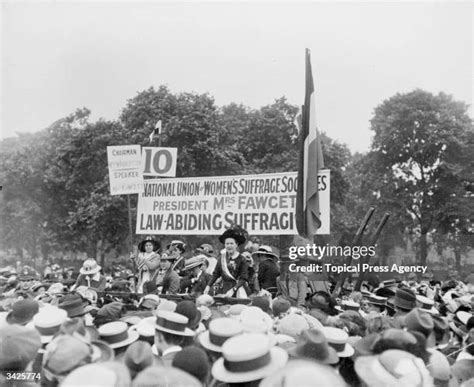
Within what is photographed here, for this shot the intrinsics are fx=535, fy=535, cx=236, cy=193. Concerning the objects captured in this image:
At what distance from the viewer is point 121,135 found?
805 inches

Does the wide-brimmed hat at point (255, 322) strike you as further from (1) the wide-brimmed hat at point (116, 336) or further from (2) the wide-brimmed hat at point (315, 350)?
(1) the wide-brimmed hat at point (116, 336)

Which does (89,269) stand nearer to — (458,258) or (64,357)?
(64,357)

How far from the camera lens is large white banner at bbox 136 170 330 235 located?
1001 cm

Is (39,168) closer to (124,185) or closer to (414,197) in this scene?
(124,185)

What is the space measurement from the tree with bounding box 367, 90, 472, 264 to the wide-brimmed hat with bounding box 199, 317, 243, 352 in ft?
69.9

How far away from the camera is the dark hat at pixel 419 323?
2270mm

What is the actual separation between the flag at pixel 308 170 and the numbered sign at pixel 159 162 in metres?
4.10

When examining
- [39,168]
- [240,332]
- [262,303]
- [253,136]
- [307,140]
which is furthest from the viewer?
[253,136]

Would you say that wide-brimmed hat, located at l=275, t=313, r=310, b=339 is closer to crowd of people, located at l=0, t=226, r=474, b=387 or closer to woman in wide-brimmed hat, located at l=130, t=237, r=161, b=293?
crowd of people, located at l=0, t=226, r=474, b=387

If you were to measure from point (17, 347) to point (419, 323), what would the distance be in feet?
5.36

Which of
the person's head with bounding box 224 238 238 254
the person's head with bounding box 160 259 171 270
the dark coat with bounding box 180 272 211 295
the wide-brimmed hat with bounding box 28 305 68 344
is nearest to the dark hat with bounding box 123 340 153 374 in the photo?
the wide-brimmed hat with bounding box 28 305 68 344

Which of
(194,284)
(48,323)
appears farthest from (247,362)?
(194,284)

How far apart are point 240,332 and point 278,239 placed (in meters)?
19.6

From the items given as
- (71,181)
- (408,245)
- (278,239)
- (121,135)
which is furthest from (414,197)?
(71,181)
